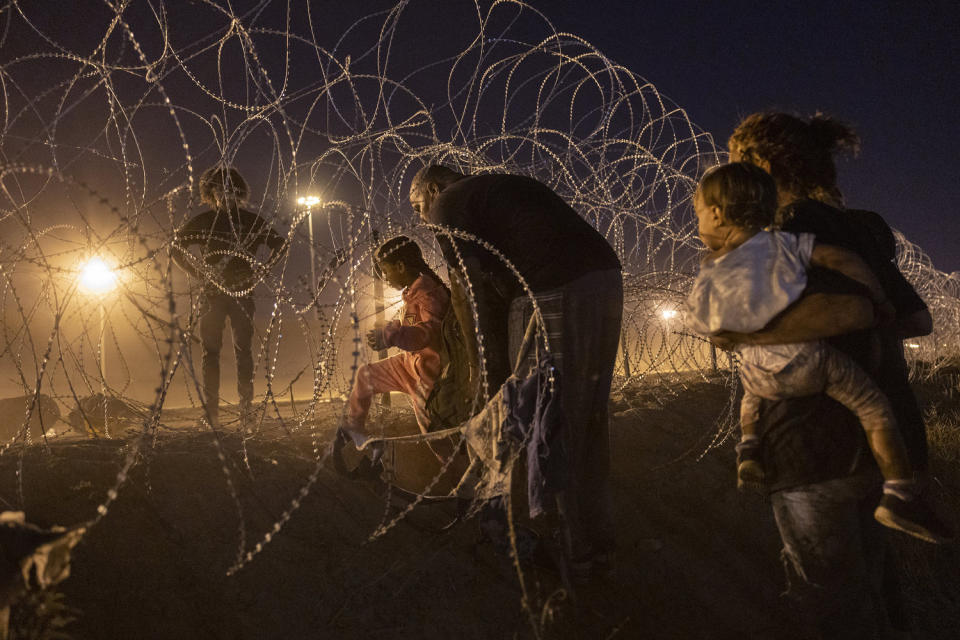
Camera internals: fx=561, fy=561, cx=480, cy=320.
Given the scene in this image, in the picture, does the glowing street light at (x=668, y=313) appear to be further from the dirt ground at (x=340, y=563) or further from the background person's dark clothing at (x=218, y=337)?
the background person's dark clothing at (x=218, y=337)

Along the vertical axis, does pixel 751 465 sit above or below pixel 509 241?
below

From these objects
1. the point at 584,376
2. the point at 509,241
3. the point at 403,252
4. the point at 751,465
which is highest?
the point at 403,252

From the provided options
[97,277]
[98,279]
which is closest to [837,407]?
[97,277]

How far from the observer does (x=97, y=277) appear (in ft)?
7.38

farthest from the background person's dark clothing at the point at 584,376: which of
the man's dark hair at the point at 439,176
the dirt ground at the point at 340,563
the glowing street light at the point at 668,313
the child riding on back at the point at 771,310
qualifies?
the glowing street light at the point at 668,313

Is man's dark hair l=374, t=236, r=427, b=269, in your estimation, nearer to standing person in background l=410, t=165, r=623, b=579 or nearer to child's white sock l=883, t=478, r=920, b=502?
standing person in background l=410, t=165, r=623, b=579

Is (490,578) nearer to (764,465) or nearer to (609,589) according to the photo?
(609,589)

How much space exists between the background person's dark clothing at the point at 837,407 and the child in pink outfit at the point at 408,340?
5.47 ft

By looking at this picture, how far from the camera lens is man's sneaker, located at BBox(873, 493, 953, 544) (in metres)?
1.35

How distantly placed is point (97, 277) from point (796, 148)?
8.48 feet

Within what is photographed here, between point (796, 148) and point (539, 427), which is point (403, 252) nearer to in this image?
point (539, 427)

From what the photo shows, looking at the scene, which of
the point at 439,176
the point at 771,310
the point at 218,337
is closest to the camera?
the point at 771,310

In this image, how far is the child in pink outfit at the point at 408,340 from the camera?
2.80 meters

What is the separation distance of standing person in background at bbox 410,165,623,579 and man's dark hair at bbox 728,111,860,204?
0.70 meters
